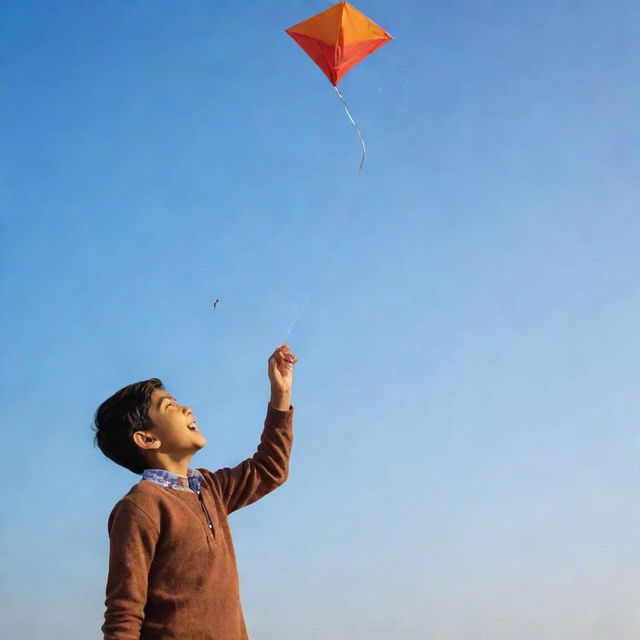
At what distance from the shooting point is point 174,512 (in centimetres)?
312

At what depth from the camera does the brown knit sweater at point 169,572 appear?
291 cm

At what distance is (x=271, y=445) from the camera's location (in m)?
3.60

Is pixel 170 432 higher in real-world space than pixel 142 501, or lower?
higher

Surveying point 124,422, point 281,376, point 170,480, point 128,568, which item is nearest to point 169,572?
point 128,568

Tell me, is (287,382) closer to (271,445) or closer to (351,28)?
(271,445)

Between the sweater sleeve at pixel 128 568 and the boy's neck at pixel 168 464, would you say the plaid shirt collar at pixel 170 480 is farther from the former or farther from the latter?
the sweater sleeve at pixel 128 568

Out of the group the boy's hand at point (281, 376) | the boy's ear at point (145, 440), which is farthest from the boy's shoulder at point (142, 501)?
the boy's hand at point (281, 376)

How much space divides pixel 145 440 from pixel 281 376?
2.14 feet

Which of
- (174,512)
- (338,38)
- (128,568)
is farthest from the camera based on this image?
(338,38)

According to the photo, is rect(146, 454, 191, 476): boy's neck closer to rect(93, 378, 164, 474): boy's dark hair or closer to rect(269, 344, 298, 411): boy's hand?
rect(93, 378, 164, 474): boy's dark hair

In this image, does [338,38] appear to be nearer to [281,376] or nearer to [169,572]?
[281,376]

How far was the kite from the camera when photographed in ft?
21.0

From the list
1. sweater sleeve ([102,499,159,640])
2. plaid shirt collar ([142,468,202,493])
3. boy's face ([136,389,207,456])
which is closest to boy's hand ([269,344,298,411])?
boy's face ([136,389,207,456])

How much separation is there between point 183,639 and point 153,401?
1007 mm
